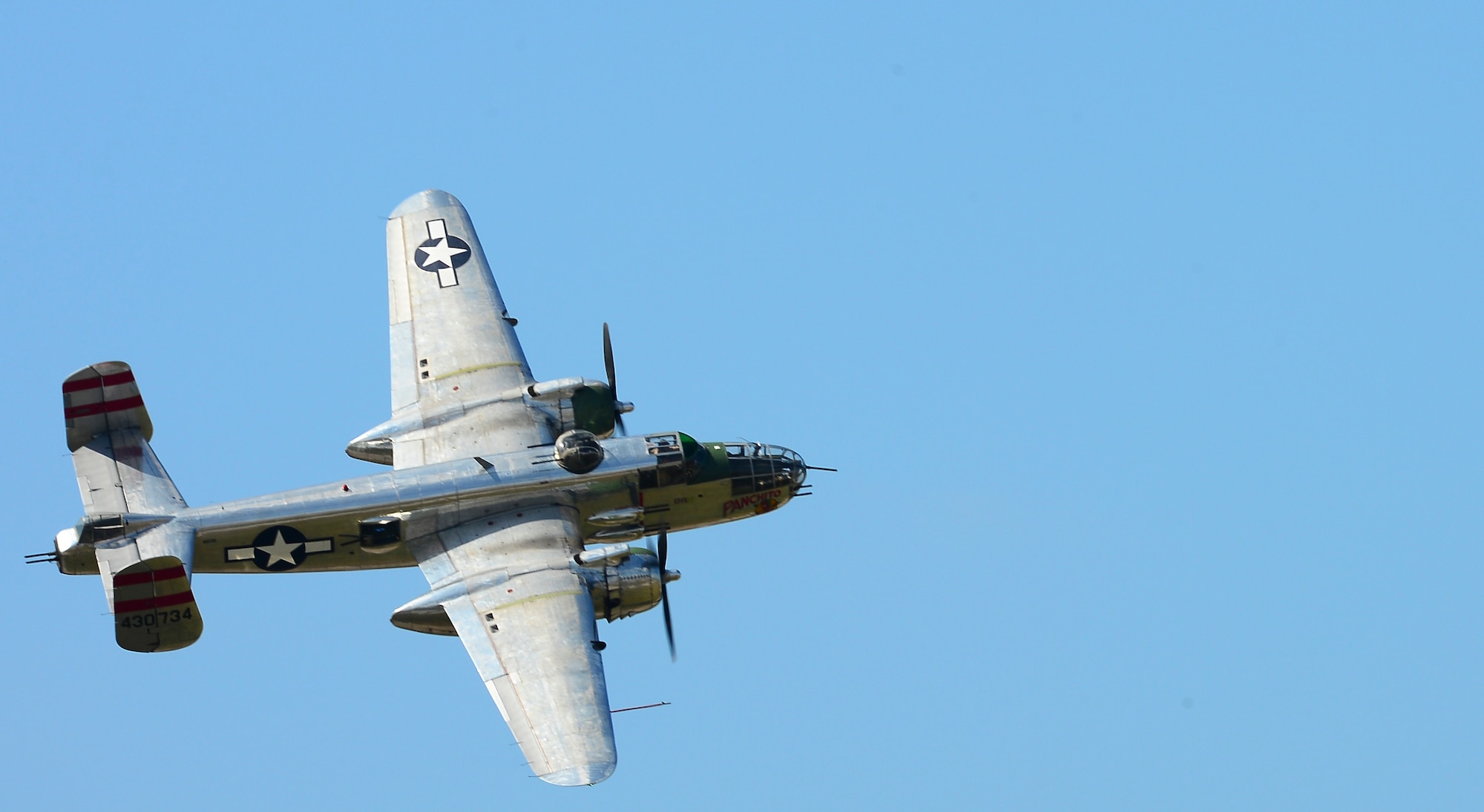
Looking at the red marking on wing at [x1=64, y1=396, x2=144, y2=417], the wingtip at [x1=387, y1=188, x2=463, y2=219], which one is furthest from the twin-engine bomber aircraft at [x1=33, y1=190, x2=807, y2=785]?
the wingtip at [x1=387, y1=188, x2=463, y2=219]

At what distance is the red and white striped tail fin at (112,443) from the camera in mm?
58938

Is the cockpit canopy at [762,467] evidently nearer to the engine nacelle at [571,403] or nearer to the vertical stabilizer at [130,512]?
the engine nacelle at [571,403]

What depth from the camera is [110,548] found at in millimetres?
57688

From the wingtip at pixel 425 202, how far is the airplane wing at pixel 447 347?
0.07ft

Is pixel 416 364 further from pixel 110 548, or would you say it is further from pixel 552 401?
pixel 110 548

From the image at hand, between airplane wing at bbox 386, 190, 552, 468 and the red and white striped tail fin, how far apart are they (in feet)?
22.0

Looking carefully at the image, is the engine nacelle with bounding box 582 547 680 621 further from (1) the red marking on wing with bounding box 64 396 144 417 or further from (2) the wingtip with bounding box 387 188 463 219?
(2) the wingtip with bounding box 387 188 463 219

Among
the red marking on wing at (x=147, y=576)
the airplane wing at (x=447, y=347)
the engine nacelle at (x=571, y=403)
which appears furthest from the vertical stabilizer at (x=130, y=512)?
the engine nacelle at (x=571, y=403)

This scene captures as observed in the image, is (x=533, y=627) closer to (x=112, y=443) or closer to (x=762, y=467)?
(x=762, y=467)

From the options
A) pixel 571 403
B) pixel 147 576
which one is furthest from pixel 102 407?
pixel 571 403

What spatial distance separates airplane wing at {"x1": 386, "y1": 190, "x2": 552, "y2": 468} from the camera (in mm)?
63125

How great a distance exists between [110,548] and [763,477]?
56.9ft

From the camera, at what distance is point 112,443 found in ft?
196

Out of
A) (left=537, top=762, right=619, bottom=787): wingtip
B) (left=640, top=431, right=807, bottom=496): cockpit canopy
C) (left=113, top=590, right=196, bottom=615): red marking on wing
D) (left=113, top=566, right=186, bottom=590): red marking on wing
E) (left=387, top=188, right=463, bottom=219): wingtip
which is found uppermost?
(left=387, top=188, right=463, bottom=219): wingtip
